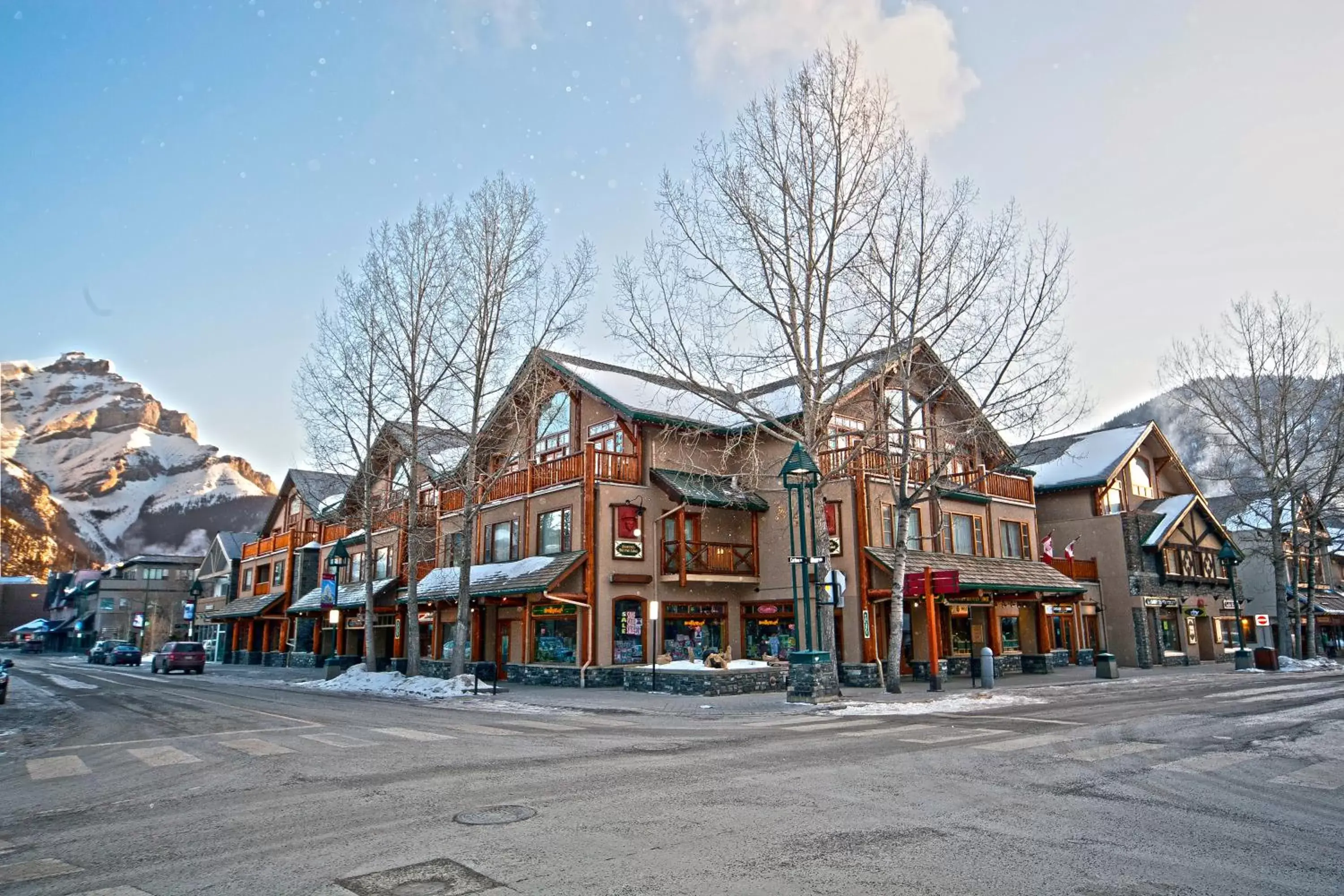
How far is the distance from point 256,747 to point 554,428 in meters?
21.4

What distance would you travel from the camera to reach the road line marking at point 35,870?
18.5 feet

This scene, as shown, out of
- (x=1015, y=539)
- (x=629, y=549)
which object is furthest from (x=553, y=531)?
(x=1015, y=539)

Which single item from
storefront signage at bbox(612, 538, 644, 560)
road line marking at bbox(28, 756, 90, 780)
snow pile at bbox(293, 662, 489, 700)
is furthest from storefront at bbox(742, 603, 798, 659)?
road line marking at bbox(28, 756, 90, 780)

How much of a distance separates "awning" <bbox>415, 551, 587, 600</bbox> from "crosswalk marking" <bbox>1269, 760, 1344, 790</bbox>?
1918 centimetres

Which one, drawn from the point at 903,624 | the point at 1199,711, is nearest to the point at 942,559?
the point at 903,624

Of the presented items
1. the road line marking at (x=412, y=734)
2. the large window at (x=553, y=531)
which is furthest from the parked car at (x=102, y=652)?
the road line marking at (x=412, y=734)

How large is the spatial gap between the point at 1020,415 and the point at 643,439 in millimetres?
12215

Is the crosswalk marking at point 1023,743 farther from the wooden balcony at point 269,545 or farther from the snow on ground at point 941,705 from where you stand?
the wooden balcony at point 269,545

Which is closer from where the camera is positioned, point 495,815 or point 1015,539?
point 495,815

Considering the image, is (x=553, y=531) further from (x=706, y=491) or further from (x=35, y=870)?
(x=35, y=870)

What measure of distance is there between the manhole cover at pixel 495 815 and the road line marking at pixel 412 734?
575cm

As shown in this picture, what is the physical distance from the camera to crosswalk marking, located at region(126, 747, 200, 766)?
1055 centimetres

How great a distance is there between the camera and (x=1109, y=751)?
35.7 ft

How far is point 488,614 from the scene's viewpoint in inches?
1232
